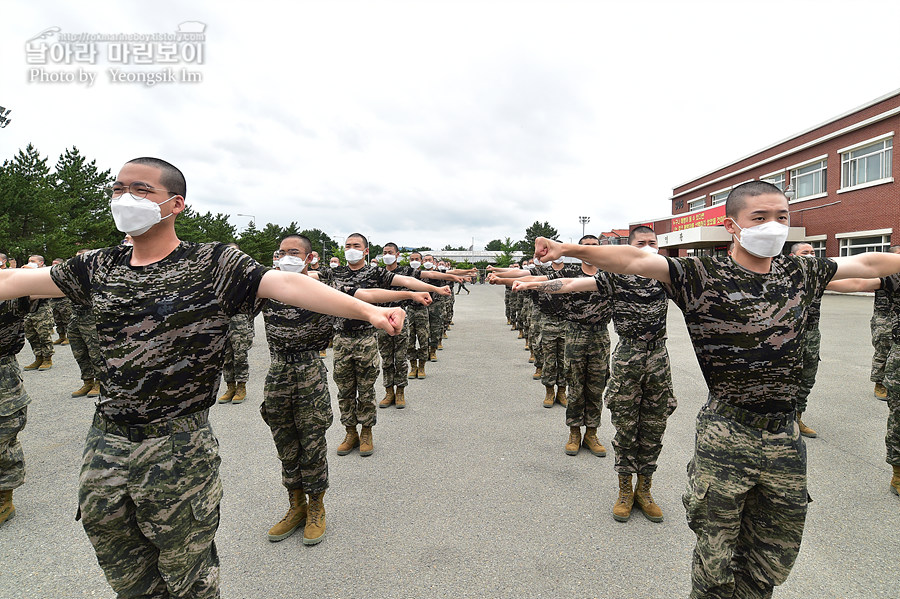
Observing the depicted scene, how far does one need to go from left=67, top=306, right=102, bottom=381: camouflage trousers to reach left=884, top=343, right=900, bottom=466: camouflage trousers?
10483 mm

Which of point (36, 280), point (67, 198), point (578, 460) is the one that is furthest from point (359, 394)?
point (67, 198)

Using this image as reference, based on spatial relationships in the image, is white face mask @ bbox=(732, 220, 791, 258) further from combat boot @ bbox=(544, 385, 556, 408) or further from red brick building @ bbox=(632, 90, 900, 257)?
red brick building @ bbox=(632, 90, 900, 257)

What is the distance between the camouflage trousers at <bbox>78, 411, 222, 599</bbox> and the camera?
5.94 feet

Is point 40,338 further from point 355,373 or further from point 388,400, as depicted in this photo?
point 355,373

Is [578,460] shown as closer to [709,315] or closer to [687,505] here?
[687,505]

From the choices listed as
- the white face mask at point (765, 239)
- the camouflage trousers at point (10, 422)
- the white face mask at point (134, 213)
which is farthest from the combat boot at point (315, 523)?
the white face mask at point (765, 239)

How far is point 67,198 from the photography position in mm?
26500

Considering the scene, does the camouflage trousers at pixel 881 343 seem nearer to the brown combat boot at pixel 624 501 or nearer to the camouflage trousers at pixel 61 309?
the brown combat boot at pixel 624 501

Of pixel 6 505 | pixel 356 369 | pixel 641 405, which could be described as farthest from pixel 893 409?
pixel 6 505

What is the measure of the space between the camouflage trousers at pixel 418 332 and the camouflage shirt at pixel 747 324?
6616mm

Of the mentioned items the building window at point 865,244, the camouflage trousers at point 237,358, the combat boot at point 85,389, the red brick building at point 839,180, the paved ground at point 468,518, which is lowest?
the paved ground at point 468,518

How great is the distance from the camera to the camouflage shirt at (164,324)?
184 cm

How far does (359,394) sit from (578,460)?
266cm

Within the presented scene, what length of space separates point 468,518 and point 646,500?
1.57 metres
